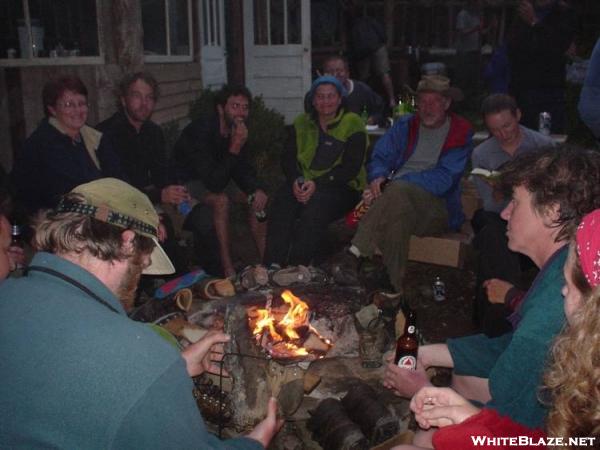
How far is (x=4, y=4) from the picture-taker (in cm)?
640

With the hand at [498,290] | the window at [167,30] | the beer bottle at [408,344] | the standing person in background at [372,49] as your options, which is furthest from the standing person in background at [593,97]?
the standing person in background at [372,49]

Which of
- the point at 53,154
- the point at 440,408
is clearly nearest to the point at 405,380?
the point at 440,408

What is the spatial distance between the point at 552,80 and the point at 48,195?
537 cm

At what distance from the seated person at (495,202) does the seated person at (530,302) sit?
3.37 feet

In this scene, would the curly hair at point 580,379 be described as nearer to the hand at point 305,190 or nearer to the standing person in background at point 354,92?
the hand at point 305,190

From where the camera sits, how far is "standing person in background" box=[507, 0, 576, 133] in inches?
249

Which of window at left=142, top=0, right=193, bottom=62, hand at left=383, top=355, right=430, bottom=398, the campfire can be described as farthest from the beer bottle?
window at left=142, top=0, right=193, bottom=62

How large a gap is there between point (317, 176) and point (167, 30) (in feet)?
14.1

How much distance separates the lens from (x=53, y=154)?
4.43 meters

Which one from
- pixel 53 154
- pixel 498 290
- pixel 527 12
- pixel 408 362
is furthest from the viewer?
pixel 527 12

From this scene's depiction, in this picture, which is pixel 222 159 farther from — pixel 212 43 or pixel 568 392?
pixel 212 43

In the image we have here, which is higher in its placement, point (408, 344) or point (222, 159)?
point (222, 159)

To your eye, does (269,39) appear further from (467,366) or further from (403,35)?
(467,366)

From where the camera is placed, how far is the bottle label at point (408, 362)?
2.96 meters
